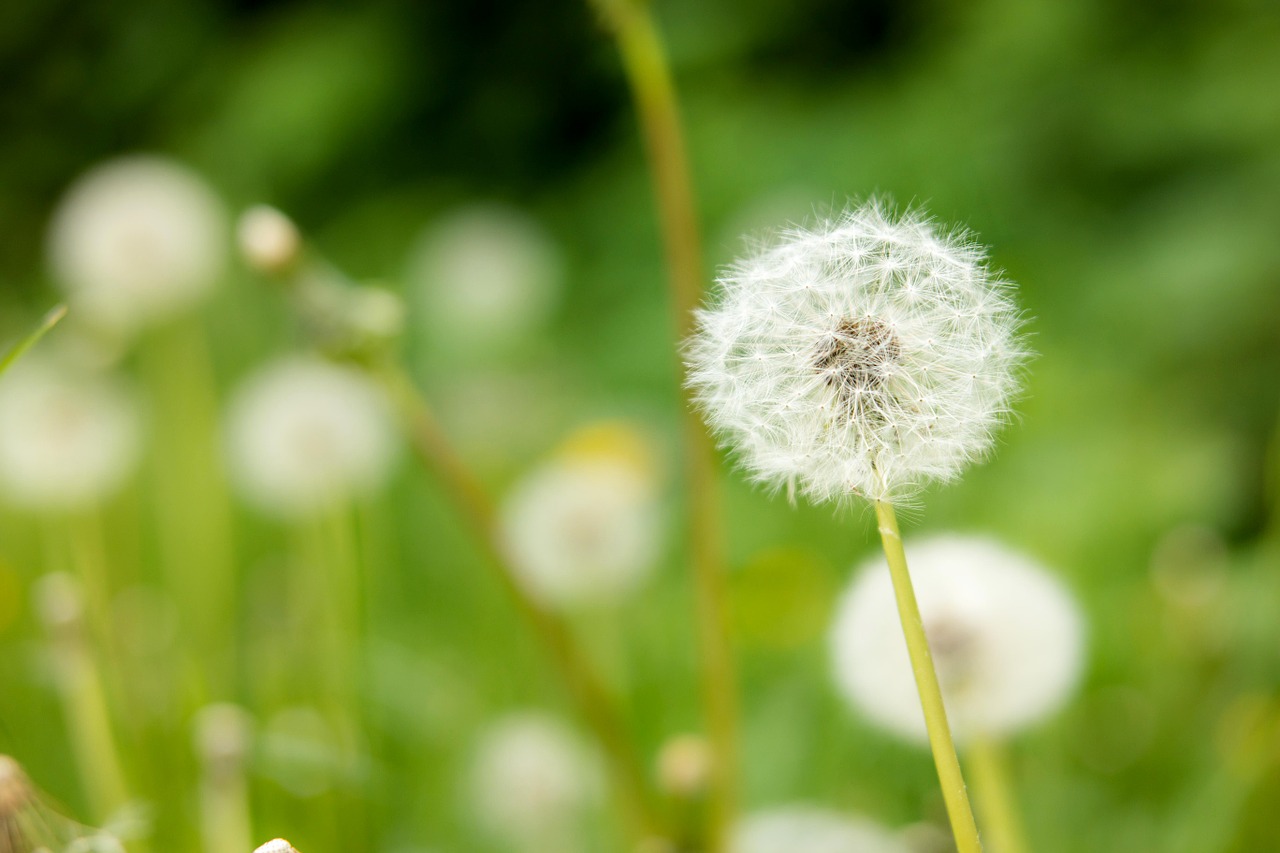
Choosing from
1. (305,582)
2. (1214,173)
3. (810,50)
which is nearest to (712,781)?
(305,582)

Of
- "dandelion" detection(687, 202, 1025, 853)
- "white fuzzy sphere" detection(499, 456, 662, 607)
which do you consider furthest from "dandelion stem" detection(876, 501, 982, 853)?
"white fuzzy sphere" detection(499, 456, 662, 607)

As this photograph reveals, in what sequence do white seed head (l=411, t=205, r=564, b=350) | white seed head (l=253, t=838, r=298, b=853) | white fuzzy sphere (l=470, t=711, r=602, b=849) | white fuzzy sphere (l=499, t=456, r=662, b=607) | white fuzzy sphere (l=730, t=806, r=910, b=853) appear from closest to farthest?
white seed head (l=253, t=838, r=298, b=853) → white fuzzy sphere (l=730, t=806, r=910, b=853) → white fuzzy sphere (l=470, t=711, r=602, b=849) → white fuzzy sphere (l=499, t=456, r=662, b=607) → white seed head (l=411, t=205, r=564, b=350)

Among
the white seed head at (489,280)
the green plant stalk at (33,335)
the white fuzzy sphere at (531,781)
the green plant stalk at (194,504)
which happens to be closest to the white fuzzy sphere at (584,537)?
the white fuzzy sphere at (531,781)

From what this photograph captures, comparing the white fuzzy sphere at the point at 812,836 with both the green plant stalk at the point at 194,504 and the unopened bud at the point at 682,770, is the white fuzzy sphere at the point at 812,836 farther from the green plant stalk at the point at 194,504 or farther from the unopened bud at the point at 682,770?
the green plant stalk at the point at 194,504

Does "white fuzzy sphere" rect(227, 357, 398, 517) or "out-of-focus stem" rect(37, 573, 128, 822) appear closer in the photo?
"out-of-focus stem" rect(37, 573, 128, 822)

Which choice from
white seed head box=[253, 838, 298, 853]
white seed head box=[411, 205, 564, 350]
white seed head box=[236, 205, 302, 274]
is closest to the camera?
white seed head box=[253, 838, 298, 853]

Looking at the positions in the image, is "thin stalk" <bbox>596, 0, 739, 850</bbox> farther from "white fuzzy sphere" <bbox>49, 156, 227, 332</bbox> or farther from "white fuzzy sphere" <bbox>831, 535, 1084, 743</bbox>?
"white fuzzy sphere" <bbox>49, 156, 227, 332</bbox>
